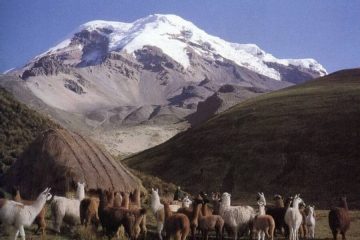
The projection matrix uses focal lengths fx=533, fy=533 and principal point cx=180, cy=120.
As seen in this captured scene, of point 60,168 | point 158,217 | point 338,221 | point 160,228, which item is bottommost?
point 160,228

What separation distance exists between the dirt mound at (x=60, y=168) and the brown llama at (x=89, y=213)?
22.7ft

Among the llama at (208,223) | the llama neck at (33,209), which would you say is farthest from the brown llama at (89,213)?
the llama at (208,223)

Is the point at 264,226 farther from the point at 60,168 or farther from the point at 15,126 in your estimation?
the point at 15,126

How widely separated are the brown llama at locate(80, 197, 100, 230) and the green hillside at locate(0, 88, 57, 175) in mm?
13712

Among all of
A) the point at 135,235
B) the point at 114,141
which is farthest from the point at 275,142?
the point at 114,141

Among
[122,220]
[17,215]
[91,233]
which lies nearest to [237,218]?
[122,220]

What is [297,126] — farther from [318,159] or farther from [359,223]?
[359,223]

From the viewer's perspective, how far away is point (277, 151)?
58.3m

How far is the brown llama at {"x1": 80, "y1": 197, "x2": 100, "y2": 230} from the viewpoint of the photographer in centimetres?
1911

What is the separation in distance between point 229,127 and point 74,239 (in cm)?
5342

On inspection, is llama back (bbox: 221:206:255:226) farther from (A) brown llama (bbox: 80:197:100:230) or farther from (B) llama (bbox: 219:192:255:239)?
(A) brown llama (bbox: 80:197:100:230)

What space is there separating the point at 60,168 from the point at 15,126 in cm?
962

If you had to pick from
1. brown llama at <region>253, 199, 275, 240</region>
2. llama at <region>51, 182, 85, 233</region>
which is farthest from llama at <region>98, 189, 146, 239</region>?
brown llama at <region>253, 199, 275, 240</region>

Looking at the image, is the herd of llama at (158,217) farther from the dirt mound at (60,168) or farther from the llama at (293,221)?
the dirt mound at (60,168)
